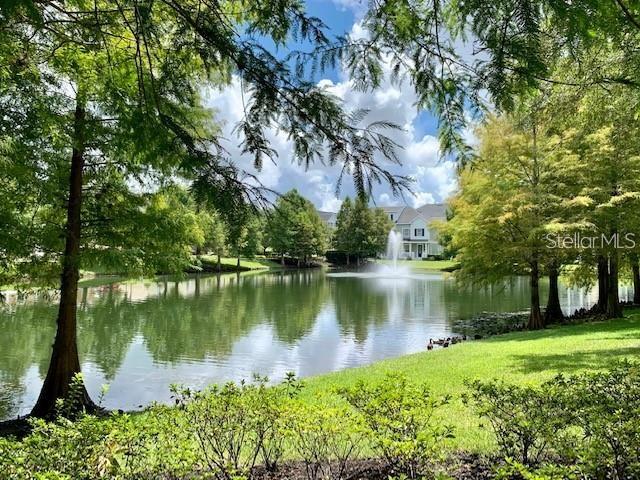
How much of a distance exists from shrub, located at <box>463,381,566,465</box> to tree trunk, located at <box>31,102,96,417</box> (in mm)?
7162

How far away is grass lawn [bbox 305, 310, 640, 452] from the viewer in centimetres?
837

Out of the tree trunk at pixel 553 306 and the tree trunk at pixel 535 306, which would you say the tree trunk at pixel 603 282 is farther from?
the tree trunk at pixel 535 306

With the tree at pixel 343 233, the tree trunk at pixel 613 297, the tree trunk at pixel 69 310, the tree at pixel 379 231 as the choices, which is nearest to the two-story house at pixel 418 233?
the tree at pixel 379 231

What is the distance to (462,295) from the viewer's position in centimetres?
3161

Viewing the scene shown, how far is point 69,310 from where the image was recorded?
359 inches

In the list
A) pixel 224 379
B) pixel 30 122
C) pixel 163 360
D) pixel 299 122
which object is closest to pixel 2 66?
pixel 30 122

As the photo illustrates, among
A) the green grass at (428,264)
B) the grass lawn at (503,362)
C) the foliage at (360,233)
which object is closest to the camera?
the grass lawn at (503,362)

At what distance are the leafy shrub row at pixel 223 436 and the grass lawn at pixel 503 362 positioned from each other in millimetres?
2026

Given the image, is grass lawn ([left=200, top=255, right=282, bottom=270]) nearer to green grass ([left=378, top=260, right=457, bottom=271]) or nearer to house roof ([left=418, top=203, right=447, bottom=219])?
green grass ([left=378, top=260, right=457, bottom=271])

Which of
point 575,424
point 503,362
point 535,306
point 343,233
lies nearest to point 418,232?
point 343,233

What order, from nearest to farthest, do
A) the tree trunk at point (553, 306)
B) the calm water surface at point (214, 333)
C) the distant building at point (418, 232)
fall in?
the calm water surface at point (214, 333) < the tree trunk at point (553, 306) < the distant building at point (418, 232)

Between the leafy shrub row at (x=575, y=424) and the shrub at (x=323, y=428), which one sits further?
the shrub at (x=323, y=428)

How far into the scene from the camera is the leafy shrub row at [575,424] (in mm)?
3066

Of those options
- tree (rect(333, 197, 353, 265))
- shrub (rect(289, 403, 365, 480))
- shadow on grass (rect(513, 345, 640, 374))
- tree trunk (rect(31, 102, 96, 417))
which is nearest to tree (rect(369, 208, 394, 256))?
tree (rect(333, 197, 353, 265))
